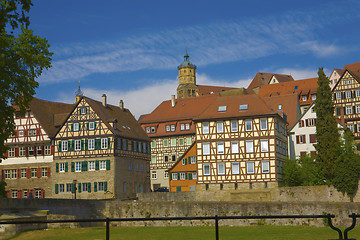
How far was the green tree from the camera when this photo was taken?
4994 centimetres

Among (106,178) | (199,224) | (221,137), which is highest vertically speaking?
(221,137)

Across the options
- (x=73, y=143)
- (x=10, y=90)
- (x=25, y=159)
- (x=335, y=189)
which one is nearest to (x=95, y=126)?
(x=73, y=143)

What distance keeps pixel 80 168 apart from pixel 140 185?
26.9 ft

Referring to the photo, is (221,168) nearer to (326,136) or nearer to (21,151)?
(326,136)

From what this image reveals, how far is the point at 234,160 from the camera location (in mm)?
53438

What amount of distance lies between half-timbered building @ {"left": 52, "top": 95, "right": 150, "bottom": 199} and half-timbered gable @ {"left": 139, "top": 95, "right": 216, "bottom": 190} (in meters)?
12.6

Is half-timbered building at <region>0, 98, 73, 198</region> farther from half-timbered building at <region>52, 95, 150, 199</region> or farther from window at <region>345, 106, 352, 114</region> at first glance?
window at <region>345, 106, 352, 114</region>

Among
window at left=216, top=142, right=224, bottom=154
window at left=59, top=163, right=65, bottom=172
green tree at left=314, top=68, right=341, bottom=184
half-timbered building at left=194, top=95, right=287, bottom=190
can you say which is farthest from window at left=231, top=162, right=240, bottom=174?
window at left=59, top=163, right=65, bottom=172

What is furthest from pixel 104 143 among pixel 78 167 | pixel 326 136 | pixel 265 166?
pixel 326 136

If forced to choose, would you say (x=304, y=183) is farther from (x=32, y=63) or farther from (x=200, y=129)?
(x=32, y=63)

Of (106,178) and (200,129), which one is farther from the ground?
(200,129)

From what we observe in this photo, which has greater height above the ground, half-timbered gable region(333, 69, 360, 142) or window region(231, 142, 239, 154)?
half-timbered gable region(333, 69, 360, 142)

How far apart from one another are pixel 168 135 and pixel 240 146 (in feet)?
77.4

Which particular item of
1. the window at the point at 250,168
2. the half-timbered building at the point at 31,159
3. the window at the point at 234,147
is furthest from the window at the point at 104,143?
the window at the point at 250,168
